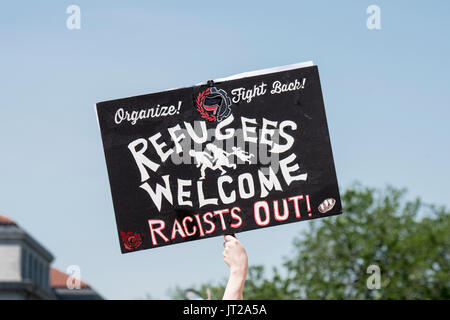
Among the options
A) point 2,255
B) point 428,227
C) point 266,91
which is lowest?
point 266,91

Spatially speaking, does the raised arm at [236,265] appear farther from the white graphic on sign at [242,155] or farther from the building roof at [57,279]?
the building roof at [57,279]

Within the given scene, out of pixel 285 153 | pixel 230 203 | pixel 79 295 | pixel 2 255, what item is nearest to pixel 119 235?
pixel 230 203

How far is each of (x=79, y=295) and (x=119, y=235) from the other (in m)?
149

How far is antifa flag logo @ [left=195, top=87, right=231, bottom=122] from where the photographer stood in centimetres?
690

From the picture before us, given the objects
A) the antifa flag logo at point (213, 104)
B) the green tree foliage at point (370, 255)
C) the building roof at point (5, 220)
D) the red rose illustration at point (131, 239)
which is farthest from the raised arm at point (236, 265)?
the building roof at point (5, 220)

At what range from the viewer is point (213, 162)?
6.89 metres

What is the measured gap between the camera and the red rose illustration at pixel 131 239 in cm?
688

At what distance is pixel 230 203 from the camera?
6.88m

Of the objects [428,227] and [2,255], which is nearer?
[428,227]

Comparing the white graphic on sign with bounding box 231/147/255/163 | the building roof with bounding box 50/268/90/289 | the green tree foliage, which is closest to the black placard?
the white graphic on sign with bounding box 231/147/255/163

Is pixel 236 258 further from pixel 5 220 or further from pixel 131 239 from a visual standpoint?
pixel 5 220
